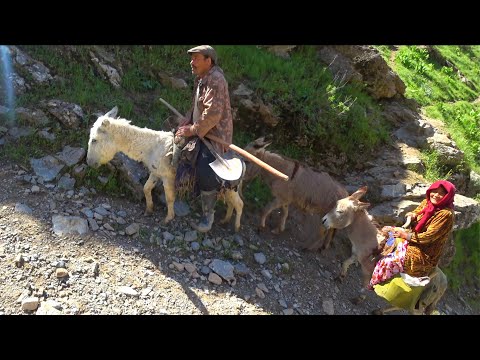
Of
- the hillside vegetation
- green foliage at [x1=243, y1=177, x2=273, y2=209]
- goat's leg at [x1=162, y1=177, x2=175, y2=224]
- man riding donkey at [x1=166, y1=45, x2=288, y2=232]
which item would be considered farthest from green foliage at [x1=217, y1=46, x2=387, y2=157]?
goat's leg at [x1=162, y1=177, x2=175, y2=224]

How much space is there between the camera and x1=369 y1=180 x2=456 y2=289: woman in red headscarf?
5289 mm

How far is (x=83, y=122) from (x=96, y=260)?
2942 millimetres

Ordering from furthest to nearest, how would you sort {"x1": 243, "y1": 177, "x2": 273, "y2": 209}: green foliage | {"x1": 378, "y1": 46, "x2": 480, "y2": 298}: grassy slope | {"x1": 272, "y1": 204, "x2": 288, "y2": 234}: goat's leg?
{"x1": 378, "y1": 46, "x2": 480, "y2": 298}: grassy slope < {"x1": 243, "y1": 177, "x2": 273, "y2": 209}: green foliage < {"x1": 272, "y1": 204, "x2": 288, "y2": 234}: goat's leg

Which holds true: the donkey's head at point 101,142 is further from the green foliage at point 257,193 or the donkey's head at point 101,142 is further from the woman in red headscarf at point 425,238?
the woman in red headscarf at point 425,238

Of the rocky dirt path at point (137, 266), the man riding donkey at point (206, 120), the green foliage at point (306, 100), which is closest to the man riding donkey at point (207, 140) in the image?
the man riding donkey at point (206, 120)

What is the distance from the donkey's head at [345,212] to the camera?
6742mm

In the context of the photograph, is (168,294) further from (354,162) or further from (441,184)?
(354,162)

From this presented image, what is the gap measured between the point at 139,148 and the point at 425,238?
4.52 metres

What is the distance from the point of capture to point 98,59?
327 inches

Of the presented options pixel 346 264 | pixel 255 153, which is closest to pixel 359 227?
pixel 346 264

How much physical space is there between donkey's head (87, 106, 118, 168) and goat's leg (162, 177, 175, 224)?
0.97m

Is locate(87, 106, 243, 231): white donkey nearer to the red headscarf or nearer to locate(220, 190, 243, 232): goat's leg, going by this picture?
locate(220, 190, 243, 232): goat's leg

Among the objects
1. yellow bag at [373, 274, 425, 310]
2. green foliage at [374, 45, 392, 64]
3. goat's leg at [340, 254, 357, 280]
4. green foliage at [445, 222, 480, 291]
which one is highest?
green foliage at [374, 45, 392, 64]

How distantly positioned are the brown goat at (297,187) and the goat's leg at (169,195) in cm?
181
